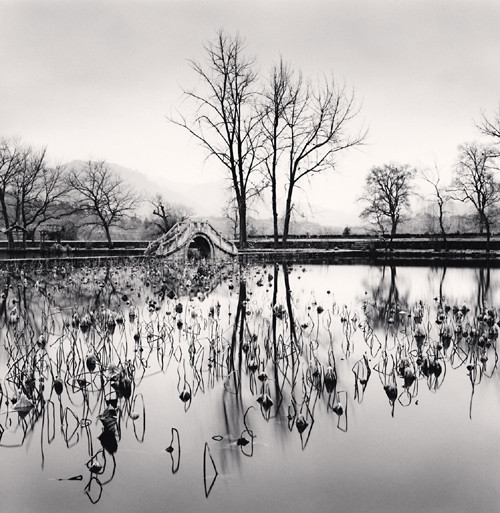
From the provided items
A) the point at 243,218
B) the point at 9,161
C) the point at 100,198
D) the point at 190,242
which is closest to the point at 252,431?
the point at 190,242

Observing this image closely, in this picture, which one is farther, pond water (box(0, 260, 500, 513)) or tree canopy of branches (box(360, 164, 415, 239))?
tree canopy of branches (box(360, 164, 415, 239))

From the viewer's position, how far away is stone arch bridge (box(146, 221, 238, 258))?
28953mm

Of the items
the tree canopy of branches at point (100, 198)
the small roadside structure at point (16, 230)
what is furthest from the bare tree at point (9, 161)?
the tree canopy of branches at point (100, 198)

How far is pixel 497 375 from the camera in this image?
19.4ft

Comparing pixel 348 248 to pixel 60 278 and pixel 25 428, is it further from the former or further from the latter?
pixel 25 428

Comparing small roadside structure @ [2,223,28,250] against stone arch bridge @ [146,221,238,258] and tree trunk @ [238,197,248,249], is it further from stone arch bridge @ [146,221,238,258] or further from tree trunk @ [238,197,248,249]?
tree trunk @ [238,197,248,249]

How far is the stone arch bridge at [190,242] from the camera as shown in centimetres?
2895

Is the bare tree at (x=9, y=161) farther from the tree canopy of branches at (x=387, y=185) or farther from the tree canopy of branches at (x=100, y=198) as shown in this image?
the tree canopy of branches at (x=387, y=185)

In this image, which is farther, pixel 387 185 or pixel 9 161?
pixel 387 185

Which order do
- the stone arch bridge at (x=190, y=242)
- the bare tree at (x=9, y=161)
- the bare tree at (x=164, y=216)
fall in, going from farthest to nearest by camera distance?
the bare tree at (x=164, y=216) → the bare tree at (x=9, y=161) → the stone arch bridge at (x=190, y=242)

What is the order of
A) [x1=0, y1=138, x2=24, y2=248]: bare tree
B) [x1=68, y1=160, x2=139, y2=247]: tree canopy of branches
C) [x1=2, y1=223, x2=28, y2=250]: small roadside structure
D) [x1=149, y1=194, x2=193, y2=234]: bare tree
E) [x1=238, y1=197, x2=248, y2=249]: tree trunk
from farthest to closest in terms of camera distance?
[x1=149, y1=194, x2=193, y2=234]: bare tree → [x1=68, y1=160, x2=139, y2=247]: tree canopy of branches → [x1=0, y1=138, x2=24, y2=248]: bare tree → [x1=238, y1=197, x2=248, y2=249]: tree trunk → [x1=2, y1=223, x2=28, y2=250]: small roadside structure

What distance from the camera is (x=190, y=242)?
30.6m

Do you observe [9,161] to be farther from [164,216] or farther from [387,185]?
[387,185]

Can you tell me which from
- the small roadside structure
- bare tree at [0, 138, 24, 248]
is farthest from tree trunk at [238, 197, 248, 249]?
bare tree at [0, 138, 24, 248]
